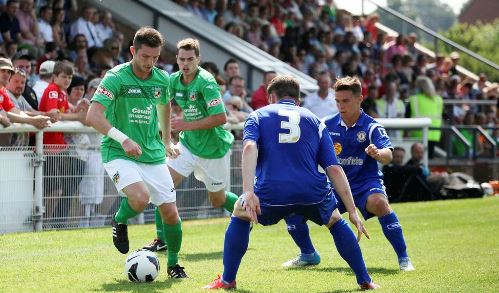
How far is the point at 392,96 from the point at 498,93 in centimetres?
610

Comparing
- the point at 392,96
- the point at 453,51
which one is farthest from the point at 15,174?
the point at 453,51

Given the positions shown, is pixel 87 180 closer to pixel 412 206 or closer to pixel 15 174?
pixel 15 174

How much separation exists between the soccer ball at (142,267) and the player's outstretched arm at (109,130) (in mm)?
887

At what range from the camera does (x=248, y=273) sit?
10.3m

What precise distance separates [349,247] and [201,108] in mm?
4047

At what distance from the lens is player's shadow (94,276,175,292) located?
9109mm

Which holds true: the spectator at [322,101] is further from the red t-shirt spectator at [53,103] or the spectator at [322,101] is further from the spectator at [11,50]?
the red t-shirt spectator at [53,103]

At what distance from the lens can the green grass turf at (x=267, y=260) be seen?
30.7 ft

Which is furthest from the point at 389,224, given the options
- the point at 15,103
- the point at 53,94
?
the point at 15,103

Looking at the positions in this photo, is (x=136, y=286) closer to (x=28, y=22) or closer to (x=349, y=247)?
(x=349, y=247)

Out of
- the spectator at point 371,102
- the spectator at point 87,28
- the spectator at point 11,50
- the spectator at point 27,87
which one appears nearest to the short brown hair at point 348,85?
the spectator at point 27,87

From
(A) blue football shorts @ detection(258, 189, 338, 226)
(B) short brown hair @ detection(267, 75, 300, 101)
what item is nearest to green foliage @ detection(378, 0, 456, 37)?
(B) short brown hair @ detection(267, 75, 300, 101)

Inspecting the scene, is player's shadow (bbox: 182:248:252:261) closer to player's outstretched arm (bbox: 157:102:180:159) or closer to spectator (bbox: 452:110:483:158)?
player's outstretched arm (bbox: 157:102:180:159)

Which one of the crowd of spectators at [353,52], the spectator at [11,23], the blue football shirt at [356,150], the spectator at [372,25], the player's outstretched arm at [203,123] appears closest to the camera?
the blue football shirt at [356,150]
